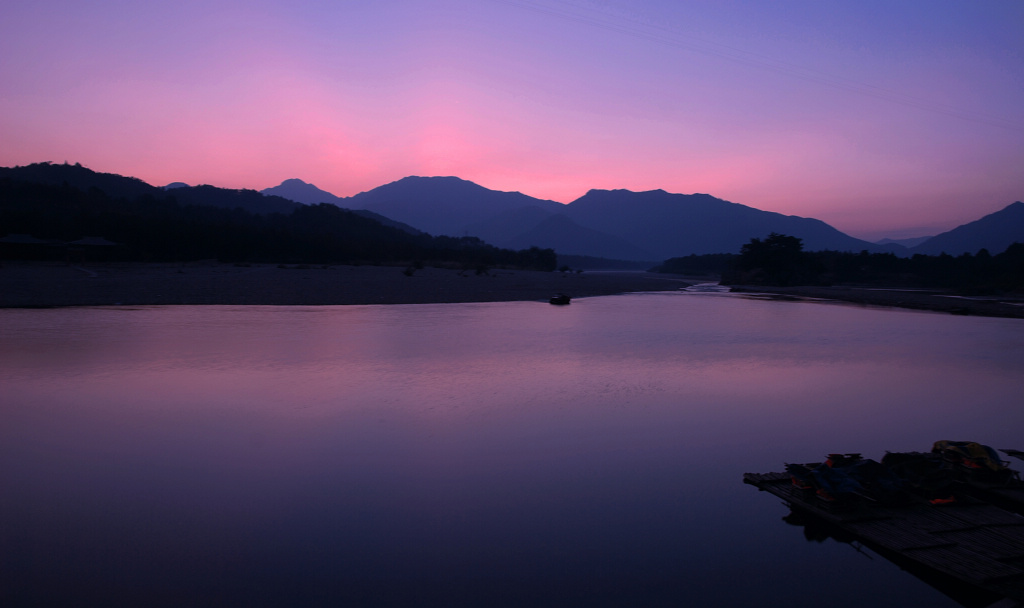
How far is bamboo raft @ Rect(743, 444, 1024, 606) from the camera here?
5.45 metres

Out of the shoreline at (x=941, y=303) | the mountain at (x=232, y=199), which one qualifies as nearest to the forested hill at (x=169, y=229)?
the mountain at (x=232, y=199)

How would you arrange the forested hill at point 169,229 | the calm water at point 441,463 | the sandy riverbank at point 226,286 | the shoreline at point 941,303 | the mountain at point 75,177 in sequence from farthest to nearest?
the mountain at point 75,177 < the forested hill at point 169,229 < the shoreline at point 941,303 < the sandy riverbank at point 226,286 < the calm water at point 441,463

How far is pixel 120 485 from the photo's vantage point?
7.45 metres

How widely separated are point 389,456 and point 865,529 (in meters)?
6.13

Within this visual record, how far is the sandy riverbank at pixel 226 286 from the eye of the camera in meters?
31.1

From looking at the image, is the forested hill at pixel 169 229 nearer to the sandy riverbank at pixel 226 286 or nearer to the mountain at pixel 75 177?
the mountain at pixel 75 177

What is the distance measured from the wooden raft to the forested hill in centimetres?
5079

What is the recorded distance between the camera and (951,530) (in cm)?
625

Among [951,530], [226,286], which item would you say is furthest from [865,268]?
[951,530]

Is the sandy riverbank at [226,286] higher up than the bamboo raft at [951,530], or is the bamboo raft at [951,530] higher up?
the sandy riverbank at [226,286]

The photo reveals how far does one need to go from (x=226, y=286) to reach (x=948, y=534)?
3669 cm

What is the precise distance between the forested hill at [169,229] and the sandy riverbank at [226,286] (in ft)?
12.9

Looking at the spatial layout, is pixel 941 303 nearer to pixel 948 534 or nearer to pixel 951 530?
pixel 951 530

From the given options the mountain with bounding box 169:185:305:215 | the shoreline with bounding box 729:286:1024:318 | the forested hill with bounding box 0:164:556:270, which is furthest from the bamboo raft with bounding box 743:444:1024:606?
the mountain with bounding box 169:185:305:215
